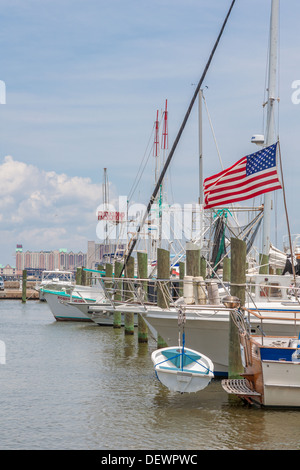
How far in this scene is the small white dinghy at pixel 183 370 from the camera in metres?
18.6

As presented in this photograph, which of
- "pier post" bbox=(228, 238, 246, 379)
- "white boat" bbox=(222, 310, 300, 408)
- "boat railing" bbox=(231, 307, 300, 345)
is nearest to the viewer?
"white boat" bbox=(222, 310, 300, 408)

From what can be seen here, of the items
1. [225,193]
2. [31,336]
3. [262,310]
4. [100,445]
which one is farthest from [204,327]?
[31,336]

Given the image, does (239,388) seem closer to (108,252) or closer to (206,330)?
(206,330)

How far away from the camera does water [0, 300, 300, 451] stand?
1594 cm

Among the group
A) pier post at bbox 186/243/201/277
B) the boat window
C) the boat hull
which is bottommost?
the boat hull

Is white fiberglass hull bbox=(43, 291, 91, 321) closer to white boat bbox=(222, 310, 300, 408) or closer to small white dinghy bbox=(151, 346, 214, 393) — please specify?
small white dinghy bbox=(151, 346, 214, 393)

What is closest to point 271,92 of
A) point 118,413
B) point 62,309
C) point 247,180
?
point 247,180

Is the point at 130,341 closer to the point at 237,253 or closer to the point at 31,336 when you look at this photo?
the point at 31,336

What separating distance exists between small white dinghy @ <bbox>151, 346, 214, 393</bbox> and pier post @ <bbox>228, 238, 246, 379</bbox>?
852mm

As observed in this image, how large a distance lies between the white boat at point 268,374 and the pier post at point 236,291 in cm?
32

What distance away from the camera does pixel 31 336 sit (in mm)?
39188

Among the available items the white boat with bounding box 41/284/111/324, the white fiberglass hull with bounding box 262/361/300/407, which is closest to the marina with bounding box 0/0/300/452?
the white fiberglass hull with bounding box 262/361/300/407

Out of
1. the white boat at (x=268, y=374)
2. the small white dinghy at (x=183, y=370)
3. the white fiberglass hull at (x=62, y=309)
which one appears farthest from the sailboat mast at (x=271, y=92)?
the white fiberglass hull at (x=62, y=309)
